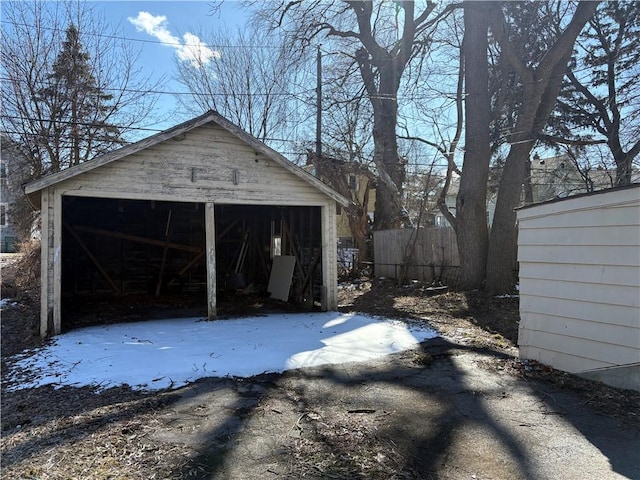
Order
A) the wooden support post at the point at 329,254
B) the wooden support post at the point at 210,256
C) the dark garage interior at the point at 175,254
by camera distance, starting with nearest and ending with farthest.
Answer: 1. the wooden support post at the point at 210,256
2. the wooden support post at the point at 329,254
3. the dark garage interior at the point at 175,254

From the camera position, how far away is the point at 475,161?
37.5 feet

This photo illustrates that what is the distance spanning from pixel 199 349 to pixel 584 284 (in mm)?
4969

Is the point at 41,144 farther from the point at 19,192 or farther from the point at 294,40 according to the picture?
the point at 294,40

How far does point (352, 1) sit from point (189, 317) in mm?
12823

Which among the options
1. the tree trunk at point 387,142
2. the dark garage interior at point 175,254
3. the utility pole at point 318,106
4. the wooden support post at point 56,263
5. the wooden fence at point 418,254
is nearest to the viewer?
the wooden support post at point 56,263

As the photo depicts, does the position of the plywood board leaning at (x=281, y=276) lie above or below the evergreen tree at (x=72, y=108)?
below

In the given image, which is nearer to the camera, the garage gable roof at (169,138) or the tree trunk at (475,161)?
the garage gable roof at (169,138)

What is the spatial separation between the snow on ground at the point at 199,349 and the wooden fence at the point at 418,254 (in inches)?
199

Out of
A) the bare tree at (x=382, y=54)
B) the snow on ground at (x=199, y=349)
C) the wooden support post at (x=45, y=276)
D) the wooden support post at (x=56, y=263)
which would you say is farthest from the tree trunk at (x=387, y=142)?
the wooden support post at (x=45, y=276)

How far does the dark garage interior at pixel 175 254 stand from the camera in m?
10.7

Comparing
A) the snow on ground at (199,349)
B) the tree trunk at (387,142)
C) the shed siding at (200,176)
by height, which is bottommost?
the snow on ground at (199,349)

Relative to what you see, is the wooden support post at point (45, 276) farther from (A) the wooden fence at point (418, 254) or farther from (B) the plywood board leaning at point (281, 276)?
(A) the wooden fence at point (418, 254)

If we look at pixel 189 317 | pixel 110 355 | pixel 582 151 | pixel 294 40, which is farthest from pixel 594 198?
pixel 582 151

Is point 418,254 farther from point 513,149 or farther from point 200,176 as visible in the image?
point 200,176
